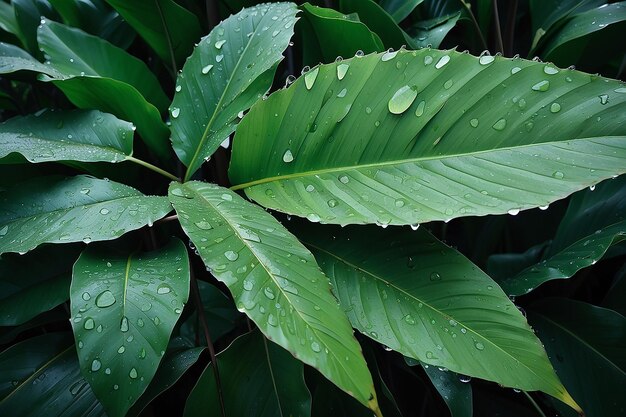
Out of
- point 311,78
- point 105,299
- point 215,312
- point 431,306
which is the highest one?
point 311,78

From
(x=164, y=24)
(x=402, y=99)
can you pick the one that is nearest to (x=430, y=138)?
(x=402, y=99)

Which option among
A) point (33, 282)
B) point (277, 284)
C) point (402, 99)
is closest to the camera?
point (277, 284)

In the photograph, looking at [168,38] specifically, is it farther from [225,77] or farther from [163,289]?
[163,289]

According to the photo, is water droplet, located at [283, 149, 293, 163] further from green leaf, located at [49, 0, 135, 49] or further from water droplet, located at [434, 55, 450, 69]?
green leaf, located at [49, 0, 135, 49]

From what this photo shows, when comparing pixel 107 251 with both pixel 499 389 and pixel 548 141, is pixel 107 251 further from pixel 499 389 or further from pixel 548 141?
pixel 499 389

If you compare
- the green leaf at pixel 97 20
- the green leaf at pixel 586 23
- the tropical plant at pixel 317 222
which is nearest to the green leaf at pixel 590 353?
the tropical plant at pixel 317 222

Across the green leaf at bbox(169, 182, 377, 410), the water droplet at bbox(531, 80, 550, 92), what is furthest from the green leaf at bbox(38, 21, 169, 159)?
the water droplet at bbox(531, 80, 550, 92)

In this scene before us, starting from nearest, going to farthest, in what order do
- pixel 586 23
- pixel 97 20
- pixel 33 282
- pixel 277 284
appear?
pixel 277 284, pixel 33 282, pixel 586 23, pixel 97 20
